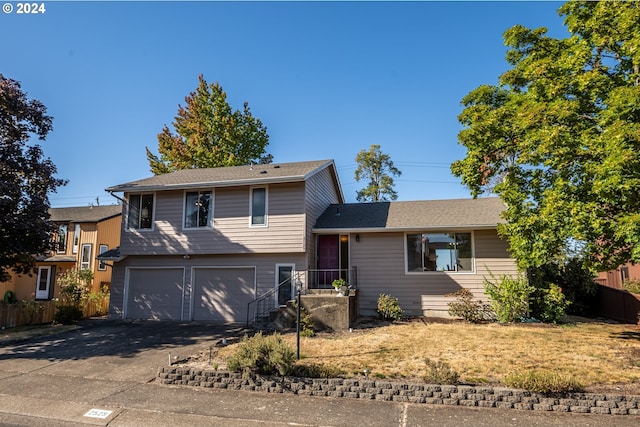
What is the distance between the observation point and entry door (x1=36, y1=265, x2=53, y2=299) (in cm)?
2342

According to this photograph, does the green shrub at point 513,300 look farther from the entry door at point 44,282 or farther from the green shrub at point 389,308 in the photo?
the entry door at point 44,282

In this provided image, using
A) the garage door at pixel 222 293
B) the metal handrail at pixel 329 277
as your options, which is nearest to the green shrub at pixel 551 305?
the metal handrail at pixel 329 277

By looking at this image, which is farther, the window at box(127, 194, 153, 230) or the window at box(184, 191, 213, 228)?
the window at box(127, 194, 153, 230)

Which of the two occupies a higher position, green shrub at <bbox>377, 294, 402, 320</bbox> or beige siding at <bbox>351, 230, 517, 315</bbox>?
beige siding at <bbox>351, 230, 517, 315</bbox>

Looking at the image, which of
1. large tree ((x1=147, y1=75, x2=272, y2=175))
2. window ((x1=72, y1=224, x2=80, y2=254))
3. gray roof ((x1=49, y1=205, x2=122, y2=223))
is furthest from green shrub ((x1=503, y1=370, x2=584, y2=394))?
window ((x1=72, y1=224, x2=80, y2=254))

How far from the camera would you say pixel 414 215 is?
560 inches

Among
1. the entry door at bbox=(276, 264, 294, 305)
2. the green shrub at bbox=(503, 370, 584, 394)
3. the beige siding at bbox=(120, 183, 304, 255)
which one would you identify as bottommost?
the green shrub at bbox=(503, 370, 584, 394)

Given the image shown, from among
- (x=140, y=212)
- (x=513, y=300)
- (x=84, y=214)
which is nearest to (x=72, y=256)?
(x=84, y=214)

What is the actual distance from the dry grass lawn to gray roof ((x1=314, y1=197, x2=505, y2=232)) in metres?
3.63

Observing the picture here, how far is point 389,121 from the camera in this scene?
59.3 ft

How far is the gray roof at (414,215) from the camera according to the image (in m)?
13.1

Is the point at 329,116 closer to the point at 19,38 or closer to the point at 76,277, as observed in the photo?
the point at 19,38

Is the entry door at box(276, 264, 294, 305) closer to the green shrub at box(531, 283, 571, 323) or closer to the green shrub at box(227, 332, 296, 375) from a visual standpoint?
the green shrub at box(227, 332, 296, 375)

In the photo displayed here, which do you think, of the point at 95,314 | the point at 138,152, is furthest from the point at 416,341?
the point at 138,152
